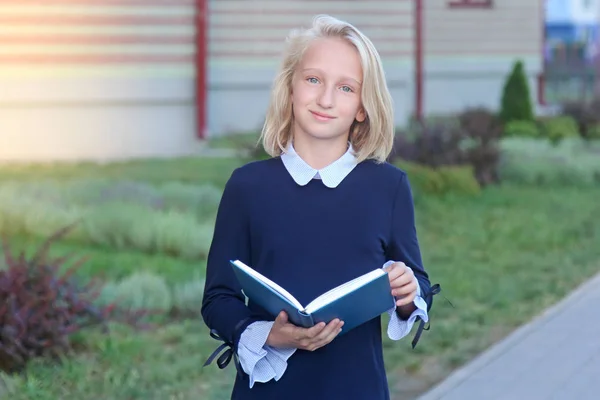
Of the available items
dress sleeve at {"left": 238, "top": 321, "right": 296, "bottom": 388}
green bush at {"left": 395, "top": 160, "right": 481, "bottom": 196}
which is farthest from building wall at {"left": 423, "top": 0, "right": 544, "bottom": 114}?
dress sleeve at {"left": 238, "top": 321, "right": 296, "bottom": 388}

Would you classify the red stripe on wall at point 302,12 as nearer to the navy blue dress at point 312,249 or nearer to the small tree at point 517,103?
the small tree at point 517,103

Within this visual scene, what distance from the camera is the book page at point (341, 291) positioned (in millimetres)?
2906

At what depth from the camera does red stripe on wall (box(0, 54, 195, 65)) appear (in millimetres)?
15992

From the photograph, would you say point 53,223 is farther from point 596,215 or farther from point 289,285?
point 289,285

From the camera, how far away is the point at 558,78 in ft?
134

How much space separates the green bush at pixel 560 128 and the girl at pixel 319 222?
16.9 m

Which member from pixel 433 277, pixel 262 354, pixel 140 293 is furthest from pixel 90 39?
pixel 262 354

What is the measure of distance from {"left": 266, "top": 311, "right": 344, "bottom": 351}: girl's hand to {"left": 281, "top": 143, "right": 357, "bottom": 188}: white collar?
1.32ft

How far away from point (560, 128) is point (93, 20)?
8247mm

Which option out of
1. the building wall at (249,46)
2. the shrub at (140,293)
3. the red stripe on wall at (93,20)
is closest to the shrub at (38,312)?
the shrub at (140,293)

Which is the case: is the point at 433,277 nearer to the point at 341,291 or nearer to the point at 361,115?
the point at 361,115

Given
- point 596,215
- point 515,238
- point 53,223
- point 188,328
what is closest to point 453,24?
point 596,215

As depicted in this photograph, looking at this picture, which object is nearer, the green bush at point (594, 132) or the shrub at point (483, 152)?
the shrub at point (483, 152)

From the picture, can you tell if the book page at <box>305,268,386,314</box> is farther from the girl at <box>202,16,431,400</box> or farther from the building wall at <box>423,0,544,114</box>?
the building wall at <box>423,0,544,114</box>
